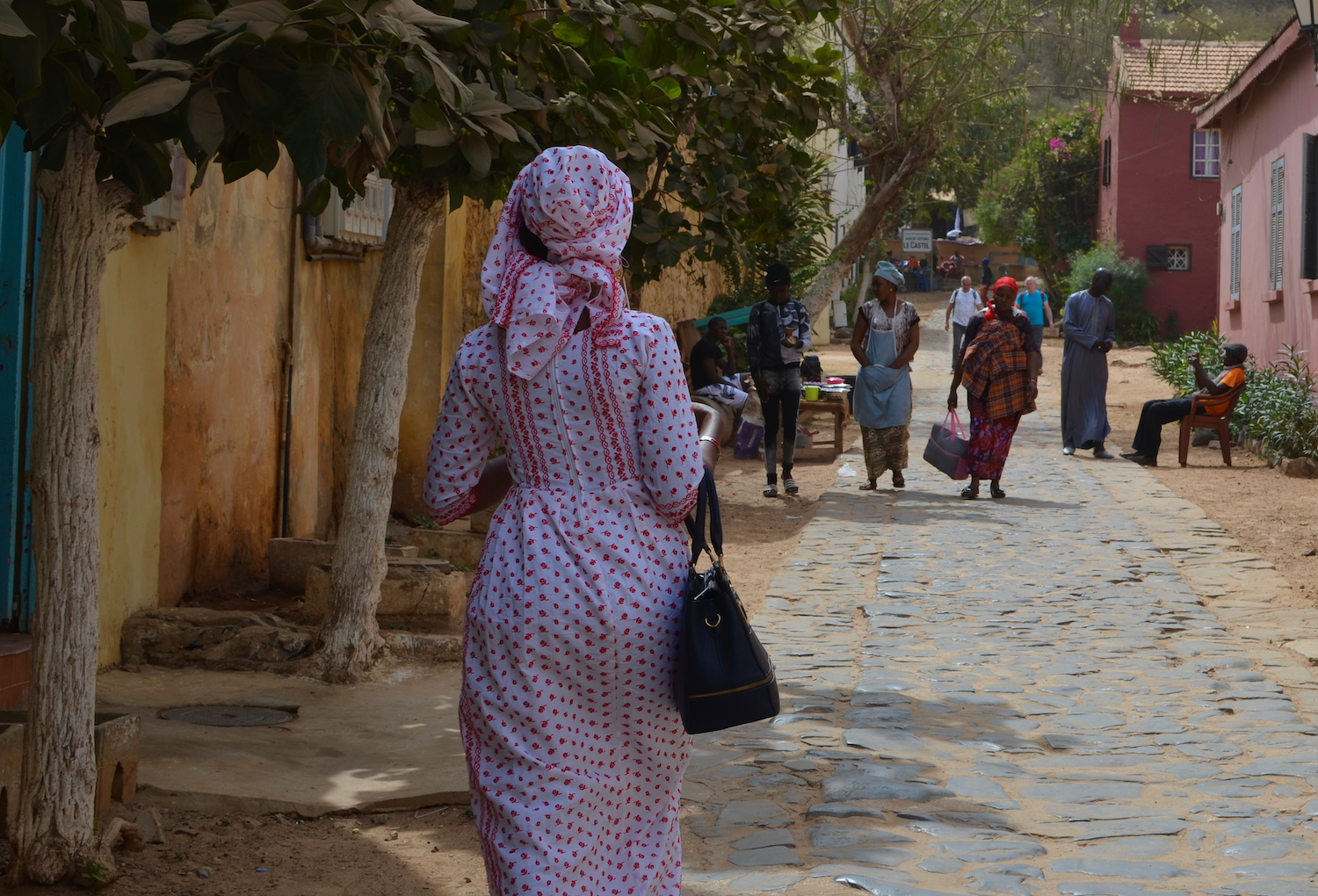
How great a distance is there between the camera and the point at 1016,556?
944 centimetres

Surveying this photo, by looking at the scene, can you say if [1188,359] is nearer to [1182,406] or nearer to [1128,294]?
[1182,406]

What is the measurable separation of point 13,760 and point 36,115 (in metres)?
2.00

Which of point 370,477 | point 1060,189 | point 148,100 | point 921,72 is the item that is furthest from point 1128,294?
point 148,100

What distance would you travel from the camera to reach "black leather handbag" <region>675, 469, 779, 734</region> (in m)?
2.69

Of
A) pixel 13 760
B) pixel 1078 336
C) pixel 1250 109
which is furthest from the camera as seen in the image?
pixel 1250 109

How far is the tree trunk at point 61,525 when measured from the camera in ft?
11.5

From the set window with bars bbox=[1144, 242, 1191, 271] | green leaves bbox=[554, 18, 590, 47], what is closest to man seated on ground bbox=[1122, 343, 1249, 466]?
green leaves bbox=[554, 18, 590, 47]

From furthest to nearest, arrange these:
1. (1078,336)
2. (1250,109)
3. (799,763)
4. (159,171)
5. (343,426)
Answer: (1250,109) → (1078,336) → (343,426) → (799,763) → (159,171)

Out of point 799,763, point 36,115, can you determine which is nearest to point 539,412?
point 36,115

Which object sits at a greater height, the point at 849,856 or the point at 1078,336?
the point at 1078,336

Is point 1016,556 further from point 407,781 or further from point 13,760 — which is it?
point 13,760

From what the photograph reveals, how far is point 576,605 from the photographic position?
2.72 metres

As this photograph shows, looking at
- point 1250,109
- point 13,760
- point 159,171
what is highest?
point 1250,109

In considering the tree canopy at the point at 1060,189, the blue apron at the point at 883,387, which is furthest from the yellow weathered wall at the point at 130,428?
the tree canopy at the point at 1060,189
